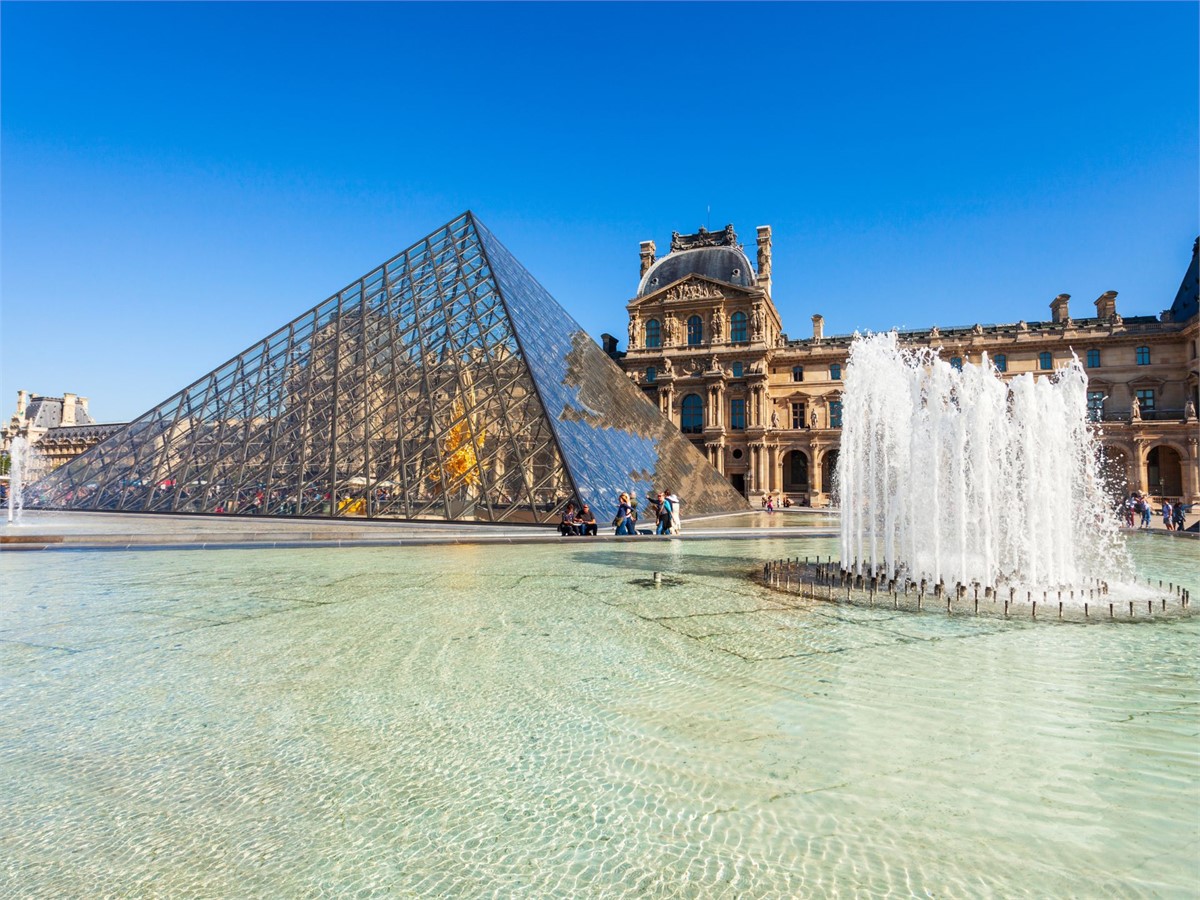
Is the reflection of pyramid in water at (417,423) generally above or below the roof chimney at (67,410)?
below

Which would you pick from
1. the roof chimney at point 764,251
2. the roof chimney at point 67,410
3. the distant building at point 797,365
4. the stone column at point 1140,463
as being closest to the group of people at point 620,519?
the distant building at point 797,365

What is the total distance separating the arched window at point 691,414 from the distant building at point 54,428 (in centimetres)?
5257

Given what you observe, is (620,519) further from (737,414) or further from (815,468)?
(737,414)

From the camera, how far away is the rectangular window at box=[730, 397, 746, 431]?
45094 mm

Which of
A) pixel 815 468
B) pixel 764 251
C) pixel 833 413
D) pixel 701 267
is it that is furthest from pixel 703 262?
pixel 815 468

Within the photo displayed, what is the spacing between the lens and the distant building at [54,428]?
61.7m

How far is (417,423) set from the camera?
58.9 feet

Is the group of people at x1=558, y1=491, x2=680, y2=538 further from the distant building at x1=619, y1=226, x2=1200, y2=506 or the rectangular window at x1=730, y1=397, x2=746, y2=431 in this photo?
the rectangular window at x1=730, y1=397, x2=746, y2=431

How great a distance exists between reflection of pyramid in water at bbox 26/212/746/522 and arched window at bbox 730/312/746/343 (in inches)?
877

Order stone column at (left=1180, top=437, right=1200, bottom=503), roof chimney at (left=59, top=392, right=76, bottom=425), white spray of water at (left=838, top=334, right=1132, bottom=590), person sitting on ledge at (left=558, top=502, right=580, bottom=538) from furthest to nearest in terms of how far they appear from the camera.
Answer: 1. roof chimney at (left=59, top=392, right=76, bottom=425)
2. stone column at (left=1180, top=437, right=1200, bottom=503)
3. person sitting on ledge at (left=558, top=502, right=580, bottom=538)
4. white spray of water at (left=838, top=334, right=1132, bottom=590)

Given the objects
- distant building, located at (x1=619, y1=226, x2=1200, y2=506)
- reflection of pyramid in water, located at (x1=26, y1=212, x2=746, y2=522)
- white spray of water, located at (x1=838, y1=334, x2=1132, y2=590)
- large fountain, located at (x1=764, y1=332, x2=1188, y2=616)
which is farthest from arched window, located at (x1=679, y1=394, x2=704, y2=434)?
white spray of water, located at (x1=838, y1=334, x2=1132, y2=590)

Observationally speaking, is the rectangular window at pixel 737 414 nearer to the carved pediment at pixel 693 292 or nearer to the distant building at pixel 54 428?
the carved pediment at pixel 693 292

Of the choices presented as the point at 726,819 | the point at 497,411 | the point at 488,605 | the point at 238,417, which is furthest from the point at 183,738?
the point at 238,417

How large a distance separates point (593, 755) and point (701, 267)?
48.4m
